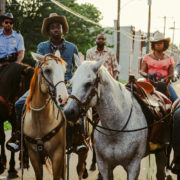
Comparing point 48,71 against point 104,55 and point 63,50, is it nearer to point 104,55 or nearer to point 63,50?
point 63,50

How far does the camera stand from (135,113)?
166 inches

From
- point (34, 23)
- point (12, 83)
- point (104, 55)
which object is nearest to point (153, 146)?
point (12, 83)

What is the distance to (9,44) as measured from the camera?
21.0 ft

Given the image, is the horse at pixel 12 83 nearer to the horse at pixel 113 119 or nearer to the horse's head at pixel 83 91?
the horse at pixel 113 119

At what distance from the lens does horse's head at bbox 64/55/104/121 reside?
11.0ft

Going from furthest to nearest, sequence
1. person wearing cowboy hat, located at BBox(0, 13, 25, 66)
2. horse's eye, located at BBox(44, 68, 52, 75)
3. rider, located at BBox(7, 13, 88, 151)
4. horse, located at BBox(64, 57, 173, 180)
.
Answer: person wearing cowboy hat, located at BBox(0, 13, 25, 66) < rider, located at BBox(7, 13, 88, 151) < horse's eye, located at BBox(44, 68, 52, 75) < horse, located at BBox(64, 57, 173, 180)

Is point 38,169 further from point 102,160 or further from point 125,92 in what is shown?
point 125,92

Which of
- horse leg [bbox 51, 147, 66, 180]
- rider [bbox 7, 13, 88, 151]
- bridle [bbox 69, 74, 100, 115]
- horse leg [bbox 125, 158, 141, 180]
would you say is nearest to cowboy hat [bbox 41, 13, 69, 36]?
rider [bbox 7, 13, 88, 151]

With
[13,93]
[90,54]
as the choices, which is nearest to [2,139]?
[13,93]

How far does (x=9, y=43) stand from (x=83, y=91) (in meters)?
3.50

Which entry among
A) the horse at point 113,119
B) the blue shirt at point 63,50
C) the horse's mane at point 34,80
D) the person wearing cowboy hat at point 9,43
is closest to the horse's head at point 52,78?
the horse's mane at point 34,80

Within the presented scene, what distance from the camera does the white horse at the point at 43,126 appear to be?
4465 millimetres

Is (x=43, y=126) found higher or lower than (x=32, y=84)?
lower

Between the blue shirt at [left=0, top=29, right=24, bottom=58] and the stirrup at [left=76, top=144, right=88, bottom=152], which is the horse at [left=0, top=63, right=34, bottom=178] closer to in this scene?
the blue shirt at [left=0, top=29, right=24, bottom=58]
